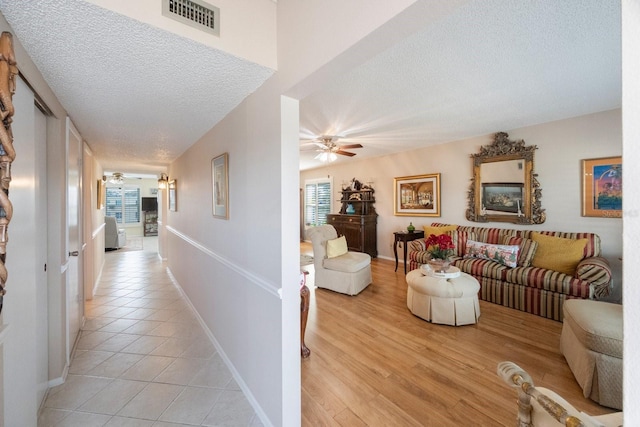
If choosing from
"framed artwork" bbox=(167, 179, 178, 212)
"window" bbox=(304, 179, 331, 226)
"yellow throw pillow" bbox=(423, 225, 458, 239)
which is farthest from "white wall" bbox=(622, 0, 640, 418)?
"window" bbox=(304, 179, 331, 226)

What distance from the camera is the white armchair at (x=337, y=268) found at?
367 cm

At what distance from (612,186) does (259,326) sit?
4.39m

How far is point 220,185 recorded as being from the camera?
237cm

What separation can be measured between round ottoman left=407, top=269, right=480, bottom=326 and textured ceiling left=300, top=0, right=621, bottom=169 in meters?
2.00

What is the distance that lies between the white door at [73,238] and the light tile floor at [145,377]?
258mm

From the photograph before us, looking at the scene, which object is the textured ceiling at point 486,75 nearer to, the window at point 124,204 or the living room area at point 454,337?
the living room area at point 454,337

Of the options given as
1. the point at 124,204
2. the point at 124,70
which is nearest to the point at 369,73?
the point at 124,70

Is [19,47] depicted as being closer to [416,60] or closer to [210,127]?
[210,127]

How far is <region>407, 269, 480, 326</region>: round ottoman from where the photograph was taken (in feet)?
9.02

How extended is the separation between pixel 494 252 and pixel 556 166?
4.85ft

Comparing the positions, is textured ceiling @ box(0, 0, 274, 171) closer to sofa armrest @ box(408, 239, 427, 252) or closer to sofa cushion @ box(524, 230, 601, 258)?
sofa armrest @ box(408, 239, 427, 252)

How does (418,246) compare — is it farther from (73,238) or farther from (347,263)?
(73,238)

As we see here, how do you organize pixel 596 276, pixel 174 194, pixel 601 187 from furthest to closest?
pixel 174 194 < pixel 601 187 < pixel 596 276

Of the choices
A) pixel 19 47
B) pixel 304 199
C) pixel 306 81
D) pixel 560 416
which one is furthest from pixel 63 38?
pixel 304 199
